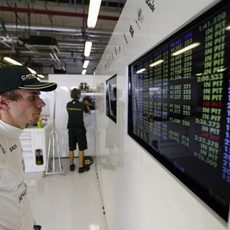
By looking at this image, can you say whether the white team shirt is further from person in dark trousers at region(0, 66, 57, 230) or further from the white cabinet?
the white cabinet

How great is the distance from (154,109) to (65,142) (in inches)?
191

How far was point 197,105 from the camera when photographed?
0.58 m

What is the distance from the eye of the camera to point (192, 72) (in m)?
0.60

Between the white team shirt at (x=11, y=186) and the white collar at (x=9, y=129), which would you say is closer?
the white team shirt at (x=11, y=186)

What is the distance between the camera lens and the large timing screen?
1.54 feet

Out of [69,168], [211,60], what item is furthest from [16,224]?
[69,168]

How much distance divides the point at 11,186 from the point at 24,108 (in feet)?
1.54

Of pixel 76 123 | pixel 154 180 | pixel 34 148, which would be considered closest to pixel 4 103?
pixel 154 180

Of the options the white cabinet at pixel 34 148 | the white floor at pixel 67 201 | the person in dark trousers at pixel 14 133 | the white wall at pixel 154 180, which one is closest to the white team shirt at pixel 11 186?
the person in dark trousers at pixel 14 133

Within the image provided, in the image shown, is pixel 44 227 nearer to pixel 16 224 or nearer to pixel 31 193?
pixel 31 193

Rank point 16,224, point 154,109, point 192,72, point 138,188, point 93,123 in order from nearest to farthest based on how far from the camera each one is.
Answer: point 192,72 → point 154,109 → point 16,224 → point 138,188 → point 93,123

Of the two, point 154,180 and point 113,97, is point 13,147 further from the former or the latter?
point 113,97

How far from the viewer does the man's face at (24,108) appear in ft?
3.97

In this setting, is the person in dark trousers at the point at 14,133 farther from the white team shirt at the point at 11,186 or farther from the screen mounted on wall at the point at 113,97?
the screen mounted on wall at the point at 113,97
